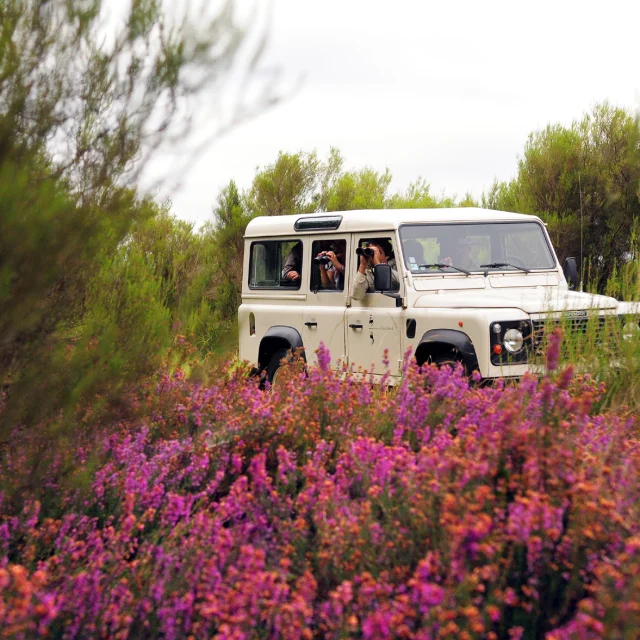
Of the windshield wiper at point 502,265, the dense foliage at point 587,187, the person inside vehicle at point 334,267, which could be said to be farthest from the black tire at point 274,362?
the dense foliage at point 587,187

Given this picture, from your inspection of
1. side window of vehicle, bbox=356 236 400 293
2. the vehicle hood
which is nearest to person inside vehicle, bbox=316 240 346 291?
side window of vehicle, bbox=356 236 400 293

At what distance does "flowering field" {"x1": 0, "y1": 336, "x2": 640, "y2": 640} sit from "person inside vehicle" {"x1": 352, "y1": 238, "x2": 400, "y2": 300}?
3.89m

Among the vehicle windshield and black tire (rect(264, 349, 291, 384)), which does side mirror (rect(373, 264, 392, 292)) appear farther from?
black tire (rect(264, 349, 291, 384))

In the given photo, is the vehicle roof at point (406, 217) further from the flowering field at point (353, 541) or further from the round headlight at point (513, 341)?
the flowering field at point (353, 541)

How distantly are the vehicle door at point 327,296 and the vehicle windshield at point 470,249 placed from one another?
0.74 meters

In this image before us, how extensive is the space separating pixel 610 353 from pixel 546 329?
480 millimetres

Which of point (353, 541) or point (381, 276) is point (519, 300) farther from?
point (353, 541)

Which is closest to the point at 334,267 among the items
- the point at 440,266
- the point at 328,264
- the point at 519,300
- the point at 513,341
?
the point at 328,264

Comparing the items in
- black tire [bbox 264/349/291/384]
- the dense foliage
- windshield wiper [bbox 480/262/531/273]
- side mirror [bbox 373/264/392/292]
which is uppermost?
the dense foliage

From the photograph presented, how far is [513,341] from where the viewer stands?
726 cm

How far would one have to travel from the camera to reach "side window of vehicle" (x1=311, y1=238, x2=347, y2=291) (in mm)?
8922

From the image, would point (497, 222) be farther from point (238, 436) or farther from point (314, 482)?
point (314, 482)

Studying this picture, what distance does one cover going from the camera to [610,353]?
6.57m

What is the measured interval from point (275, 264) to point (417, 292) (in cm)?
233
